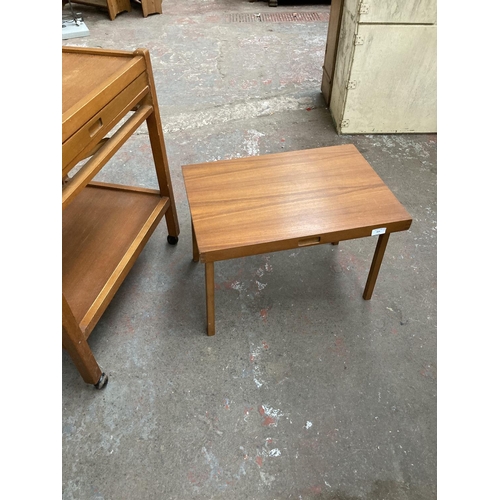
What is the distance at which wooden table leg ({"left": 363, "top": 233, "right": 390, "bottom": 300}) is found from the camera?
1.42 metres

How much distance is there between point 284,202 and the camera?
1.35m

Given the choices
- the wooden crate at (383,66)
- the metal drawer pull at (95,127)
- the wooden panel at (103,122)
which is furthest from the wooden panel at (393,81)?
the metal drawer pull at (95,127)

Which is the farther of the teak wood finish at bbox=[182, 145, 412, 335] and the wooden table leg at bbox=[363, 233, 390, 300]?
the wooden table leg at bbox=[363, 233, 390, 300]

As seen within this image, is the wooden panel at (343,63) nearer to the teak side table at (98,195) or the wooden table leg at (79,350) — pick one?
the teak side table at (98,195)

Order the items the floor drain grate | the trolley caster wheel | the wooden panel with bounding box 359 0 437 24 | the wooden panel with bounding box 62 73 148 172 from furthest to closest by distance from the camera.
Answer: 1. the floor drain grate
2. the wooden panel with bounding box 359 0 437 24
3. the trolley caster wheel
4. the wooden panel with bounding box 62 73 148 172

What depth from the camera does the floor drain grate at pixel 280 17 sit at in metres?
4.45

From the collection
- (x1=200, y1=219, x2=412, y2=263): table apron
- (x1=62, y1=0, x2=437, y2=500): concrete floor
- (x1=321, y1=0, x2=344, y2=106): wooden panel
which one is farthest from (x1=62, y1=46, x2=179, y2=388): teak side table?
(x1=321, y1=0, x2=344, y2=106): wooden panel

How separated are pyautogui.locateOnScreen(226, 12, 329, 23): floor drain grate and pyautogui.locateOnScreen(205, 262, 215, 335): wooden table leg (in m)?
4.19

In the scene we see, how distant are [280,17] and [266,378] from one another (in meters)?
4.56

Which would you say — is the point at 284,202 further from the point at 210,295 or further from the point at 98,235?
the point at 98,235

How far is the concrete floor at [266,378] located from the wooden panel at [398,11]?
87 centimetres

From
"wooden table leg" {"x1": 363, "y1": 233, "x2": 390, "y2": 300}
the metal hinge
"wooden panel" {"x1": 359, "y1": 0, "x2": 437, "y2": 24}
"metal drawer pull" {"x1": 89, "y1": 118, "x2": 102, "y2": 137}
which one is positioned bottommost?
"wooden table leg" {"x1": 363, "y1": 233, "x2": 390, "y2": 300}

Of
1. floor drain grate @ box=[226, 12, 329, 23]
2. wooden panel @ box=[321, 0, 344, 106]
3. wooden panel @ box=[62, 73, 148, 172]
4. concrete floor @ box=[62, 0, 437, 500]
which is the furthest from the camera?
floor drain grate @ box=[226, 12, 329, 23]

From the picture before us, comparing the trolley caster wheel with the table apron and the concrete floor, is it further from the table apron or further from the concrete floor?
the table apron
